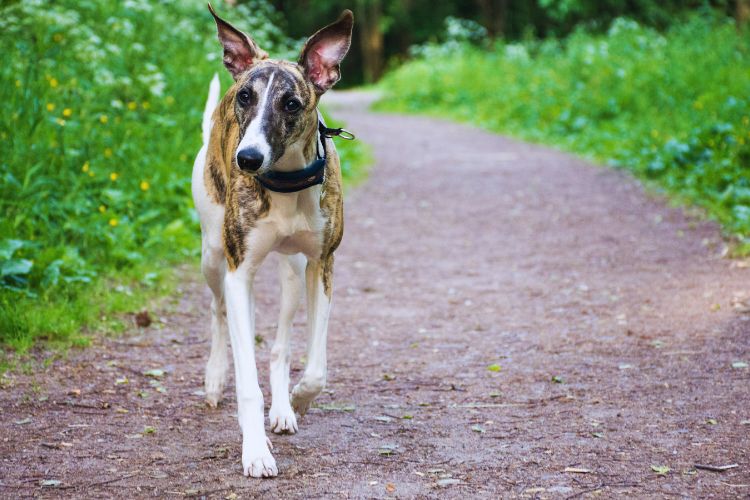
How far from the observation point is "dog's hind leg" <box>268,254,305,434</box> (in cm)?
427

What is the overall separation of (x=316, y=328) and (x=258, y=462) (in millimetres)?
753

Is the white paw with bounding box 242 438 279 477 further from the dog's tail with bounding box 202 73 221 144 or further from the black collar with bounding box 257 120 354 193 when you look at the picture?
the dog's tail with bounding box 202 73 221 144

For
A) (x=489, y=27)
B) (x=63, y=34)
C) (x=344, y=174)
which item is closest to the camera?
(x=63, y=34)

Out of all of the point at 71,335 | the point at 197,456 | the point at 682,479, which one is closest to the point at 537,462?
the point at 682,479

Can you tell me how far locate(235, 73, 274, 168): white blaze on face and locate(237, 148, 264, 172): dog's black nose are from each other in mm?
15

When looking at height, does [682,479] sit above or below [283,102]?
below

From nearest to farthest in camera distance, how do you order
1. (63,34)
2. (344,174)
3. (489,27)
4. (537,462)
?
1. (537,462)
2. (63,34)
3. (344,174)
4. (489,27)

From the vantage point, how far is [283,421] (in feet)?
14.0

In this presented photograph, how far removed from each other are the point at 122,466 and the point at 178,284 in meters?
3.26

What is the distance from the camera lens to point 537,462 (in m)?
3.83

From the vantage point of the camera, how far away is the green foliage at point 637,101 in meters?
9.82

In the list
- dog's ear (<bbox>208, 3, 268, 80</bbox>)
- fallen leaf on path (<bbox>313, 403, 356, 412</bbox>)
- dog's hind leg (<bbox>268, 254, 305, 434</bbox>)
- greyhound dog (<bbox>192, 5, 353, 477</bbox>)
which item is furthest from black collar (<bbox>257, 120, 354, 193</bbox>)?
fallen leaf on path (<bbox>313, 403, 356, 412</bbox>)

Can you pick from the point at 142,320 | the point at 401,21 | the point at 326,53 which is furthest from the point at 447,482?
the point at 401,21

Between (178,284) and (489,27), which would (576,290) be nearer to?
(178,284)
